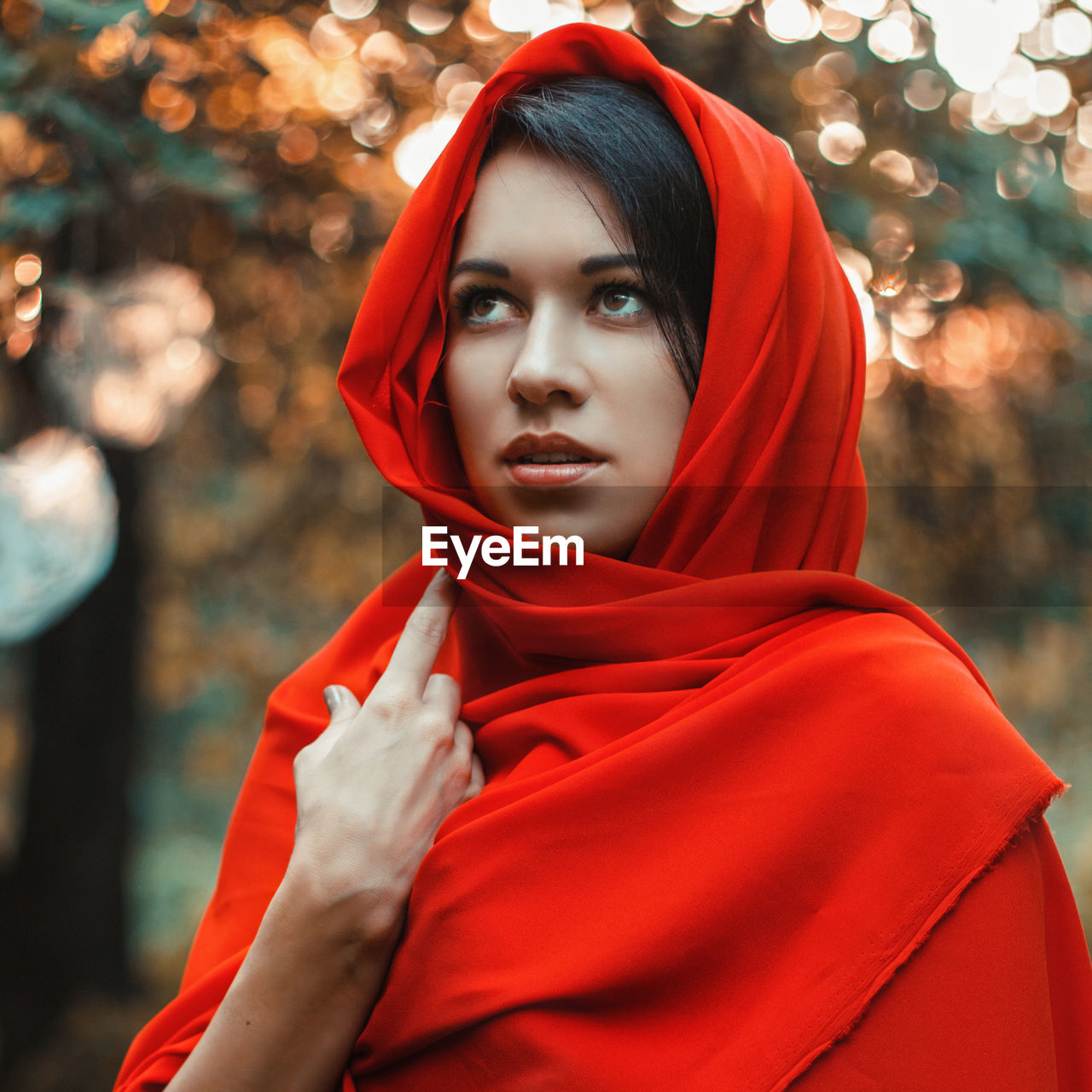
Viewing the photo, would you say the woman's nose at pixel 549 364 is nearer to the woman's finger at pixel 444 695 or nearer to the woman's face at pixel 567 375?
the woman's face at pixel 567 375

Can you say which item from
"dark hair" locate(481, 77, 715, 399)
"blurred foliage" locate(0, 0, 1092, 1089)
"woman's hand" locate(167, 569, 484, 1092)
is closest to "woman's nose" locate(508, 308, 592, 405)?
"dark hair" locate(481, 77, 715, 399)

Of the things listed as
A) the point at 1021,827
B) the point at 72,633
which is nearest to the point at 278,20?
the point at 72,633

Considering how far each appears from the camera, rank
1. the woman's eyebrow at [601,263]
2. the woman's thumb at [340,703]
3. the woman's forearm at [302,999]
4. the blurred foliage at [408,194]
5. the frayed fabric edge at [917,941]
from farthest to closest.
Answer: the blurred foliage at [408,194]
the woman's thumb at [340,703]
the woman's eyebrow at [601,263]
the woman's forearm at [302,999]
the frayed fabric edge at [917,941]

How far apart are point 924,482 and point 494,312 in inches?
118

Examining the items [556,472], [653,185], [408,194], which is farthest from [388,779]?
[408,194]

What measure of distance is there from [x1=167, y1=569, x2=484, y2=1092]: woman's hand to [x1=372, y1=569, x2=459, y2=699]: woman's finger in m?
0.10

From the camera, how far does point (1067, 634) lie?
17.9 feet

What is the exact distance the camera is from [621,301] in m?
1.31

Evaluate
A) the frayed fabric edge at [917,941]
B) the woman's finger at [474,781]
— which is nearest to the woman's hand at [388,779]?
the woman's finger at [474,781]

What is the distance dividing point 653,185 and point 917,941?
0.94m

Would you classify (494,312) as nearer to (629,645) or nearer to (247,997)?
(629,645)

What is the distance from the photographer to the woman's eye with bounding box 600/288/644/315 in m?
1.31

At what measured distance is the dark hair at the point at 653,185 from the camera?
1.32 m

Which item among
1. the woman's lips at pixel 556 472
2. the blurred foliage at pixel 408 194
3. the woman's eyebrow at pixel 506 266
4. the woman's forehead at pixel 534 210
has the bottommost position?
the blurred foliage at pixel 408 194
